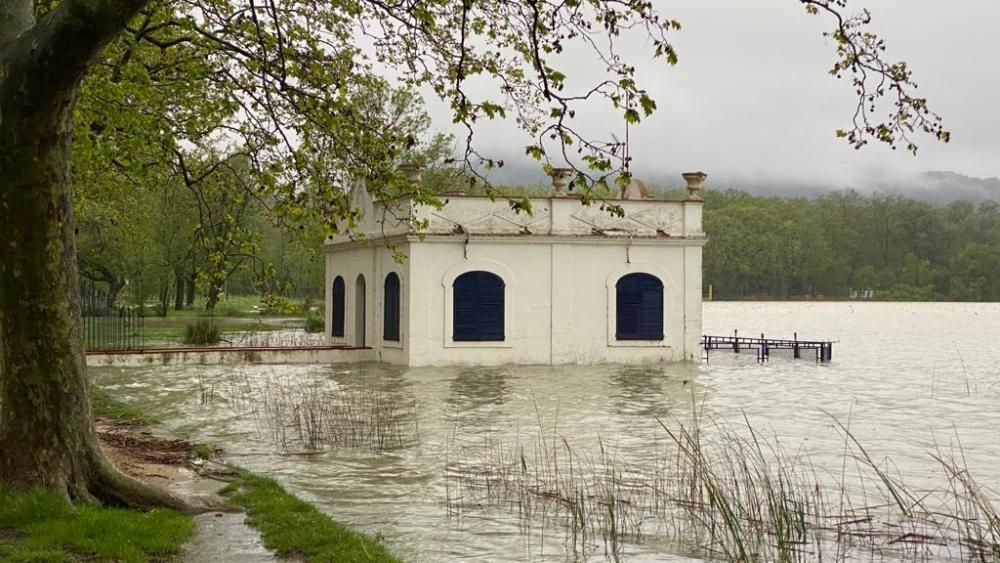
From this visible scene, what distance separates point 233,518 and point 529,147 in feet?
13.3

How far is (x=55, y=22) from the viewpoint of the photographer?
7.20 metres

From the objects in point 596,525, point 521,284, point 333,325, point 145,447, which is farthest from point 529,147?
point 333,325

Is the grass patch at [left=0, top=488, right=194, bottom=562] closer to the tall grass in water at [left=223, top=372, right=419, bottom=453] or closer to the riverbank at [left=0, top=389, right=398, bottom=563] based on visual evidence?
the riverbank at [left=0, top=389, right=398, bottom=563]

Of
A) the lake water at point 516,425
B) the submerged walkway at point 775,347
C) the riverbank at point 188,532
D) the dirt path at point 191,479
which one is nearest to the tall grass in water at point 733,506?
the lake water at point 516,425

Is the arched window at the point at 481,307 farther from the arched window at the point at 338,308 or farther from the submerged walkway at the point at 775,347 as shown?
the submerged walkway at the point at 775,347

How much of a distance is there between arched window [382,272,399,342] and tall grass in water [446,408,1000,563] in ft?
49.9

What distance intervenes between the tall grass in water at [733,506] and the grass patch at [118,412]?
556cm

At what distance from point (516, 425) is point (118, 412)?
6418mm

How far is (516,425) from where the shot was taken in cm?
1661

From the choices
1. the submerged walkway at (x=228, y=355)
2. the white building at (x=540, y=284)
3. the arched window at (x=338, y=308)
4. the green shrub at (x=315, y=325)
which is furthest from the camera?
A: the green shrub at (x=315, y=325)

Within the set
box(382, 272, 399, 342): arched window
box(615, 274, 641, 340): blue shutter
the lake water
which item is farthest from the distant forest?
box(382, 272, 399, 342): arched window

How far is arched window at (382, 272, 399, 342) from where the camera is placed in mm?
28797

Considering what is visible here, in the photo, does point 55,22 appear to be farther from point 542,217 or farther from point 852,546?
point 542,217

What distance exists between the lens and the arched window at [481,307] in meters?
28.3
